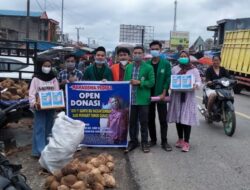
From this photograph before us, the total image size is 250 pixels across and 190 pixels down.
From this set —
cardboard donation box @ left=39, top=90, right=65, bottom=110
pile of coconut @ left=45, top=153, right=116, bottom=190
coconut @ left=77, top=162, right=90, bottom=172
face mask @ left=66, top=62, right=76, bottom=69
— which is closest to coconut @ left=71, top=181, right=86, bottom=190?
pile of coconut @ left=45, top=153, right=116, bottom=190

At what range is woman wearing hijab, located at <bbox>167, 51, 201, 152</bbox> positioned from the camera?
26.5ft

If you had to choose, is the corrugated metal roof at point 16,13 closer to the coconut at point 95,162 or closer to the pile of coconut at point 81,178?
the coconut at point 95,162

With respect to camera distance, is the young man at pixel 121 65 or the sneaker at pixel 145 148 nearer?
the sneaker at pixel 145 148

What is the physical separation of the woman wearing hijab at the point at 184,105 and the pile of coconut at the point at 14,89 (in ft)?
9.16

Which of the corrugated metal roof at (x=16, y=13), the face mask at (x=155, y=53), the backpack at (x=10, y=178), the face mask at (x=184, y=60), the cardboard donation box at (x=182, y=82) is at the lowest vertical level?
the backpack at (x=10, y=178)

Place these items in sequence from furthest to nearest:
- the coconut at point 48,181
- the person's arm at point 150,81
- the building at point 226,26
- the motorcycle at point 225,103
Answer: the building at point 226,26 < the motorcycle at point 225,103 < the person's arm at point 150,81 < the coconut at point 48,181

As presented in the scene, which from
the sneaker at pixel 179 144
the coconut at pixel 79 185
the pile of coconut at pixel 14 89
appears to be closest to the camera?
the coconut at pixel 79 185

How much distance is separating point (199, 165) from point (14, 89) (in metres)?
4.07

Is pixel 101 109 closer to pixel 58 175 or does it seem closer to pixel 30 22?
pixel 58 175

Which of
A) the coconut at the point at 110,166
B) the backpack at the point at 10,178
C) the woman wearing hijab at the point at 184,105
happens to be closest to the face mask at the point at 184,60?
the woman wearing hijab at the point at 184,105

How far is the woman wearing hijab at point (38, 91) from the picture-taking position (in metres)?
7.18

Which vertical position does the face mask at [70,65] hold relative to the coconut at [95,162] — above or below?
above

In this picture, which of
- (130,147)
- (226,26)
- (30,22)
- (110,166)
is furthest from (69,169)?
(30,22)

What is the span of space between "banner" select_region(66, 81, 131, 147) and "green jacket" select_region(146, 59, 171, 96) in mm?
535
